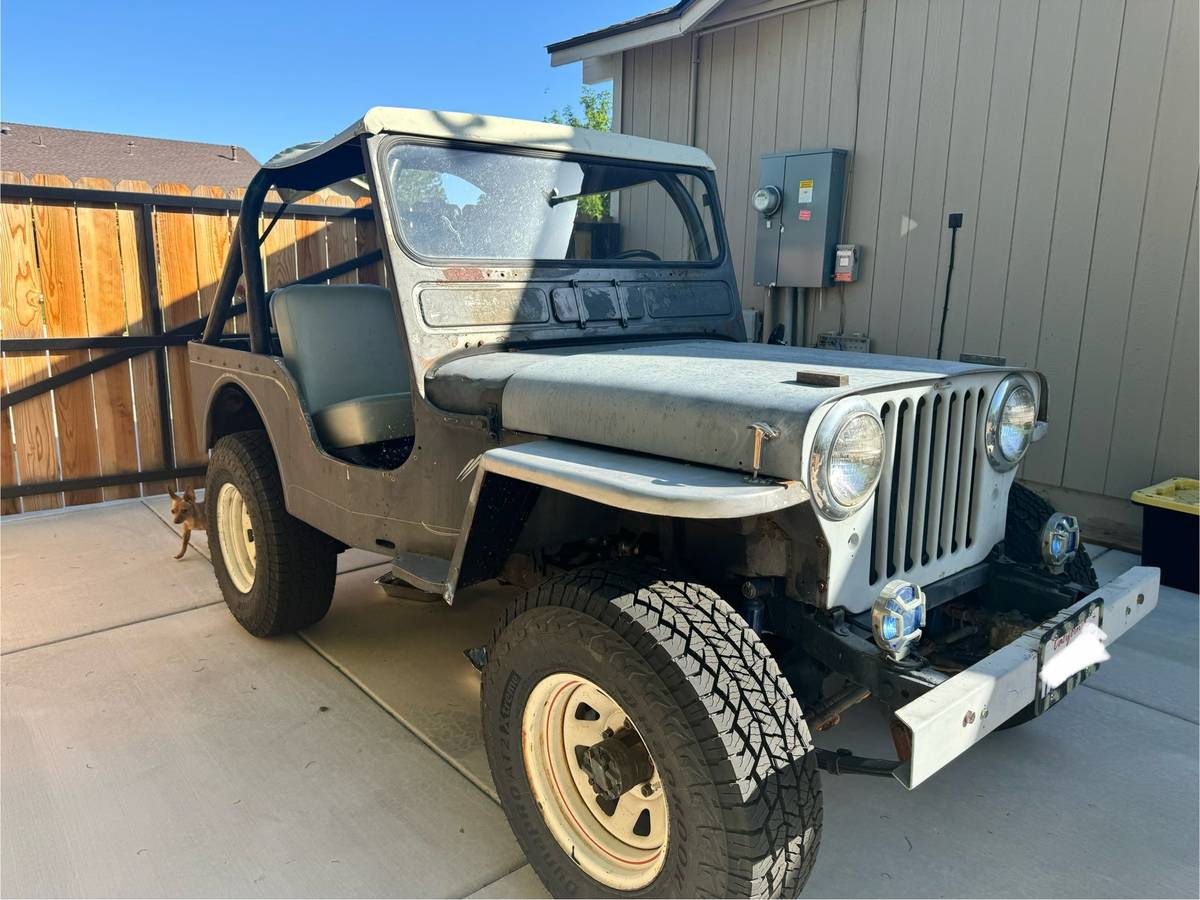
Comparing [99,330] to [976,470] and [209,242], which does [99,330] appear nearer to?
[209,242]

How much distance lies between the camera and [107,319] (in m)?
5.82

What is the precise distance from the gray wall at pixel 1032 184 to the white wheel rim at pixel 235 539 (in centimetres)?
430

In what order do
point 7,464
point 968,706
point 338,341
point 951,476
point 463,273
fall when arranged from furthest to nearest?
1. point 7,464
2. point 338,341
3. point 463,273
4. point 951,476
5. point 968,706

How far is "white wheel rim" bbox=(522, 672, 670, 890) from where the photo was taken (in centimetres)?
194

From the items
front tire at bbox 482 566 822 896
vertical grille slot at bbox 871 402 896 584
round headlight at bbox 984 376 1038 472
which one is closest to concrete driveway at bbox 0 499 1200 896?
front tire at bbox 482 566 822 896

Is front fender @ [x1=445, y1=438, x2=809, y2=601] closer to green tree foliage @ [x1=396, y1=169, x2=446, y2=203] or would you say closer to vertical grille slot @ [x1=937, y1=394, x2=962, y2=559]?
vertical grille slot @ [x1=937, y1=394, x2=962, y2=559]

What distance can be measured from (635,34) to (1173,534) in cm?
543

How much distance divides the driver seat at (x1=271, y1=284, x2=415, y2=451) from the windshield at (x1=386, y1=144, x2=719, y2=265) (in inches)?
17.7

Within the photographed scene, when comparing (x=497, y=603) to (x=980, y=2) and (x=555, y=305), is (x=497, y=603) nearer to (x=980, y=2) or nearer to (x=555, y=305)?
(x=555, y=305)

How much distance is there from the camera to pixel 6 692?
10.3ft

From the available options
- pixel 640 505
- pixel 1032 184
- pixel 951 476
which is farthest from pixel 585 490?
pixel 1032 184

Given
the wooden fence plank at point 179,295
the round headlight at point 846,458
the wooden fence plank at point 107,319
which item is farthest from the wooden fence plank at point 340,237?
the round headlight at point 846,458

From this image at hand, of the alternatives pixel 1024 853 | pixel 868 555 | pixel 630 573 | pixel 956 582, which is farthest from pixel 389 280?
pixel 1024 853

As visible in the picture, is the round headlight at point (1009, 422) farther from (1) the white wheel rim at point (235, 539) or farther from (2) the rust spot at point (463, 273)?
(1) the white wheel rim at point (235, 539)
